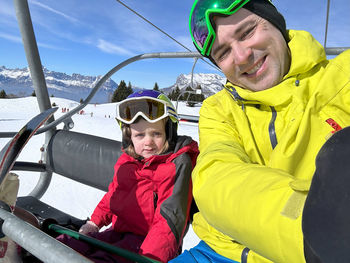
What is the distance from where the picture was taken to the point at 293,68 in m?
0.99

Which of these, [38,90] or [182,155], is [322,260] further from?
[38,90]

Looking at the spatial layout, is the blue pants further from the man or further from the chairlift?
the chairlift

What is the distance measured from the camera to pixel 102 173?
2.22 m

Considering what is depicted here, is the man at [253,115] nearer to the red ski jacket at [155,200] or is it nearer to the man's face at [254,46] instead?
the man's face at [254,46]

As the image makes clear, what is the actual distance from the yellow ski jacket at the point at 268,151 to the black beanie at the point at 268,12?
7cm

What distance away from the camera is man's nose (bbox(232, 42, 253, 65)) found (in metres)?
1.04

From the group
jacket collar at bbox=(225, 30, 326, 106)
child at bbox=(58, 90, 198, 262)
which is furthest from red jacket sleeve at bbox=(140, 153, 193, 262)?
jacket collar at bbox=(225, 30, 326, 106)

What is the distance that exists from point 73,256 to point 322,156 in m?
0.47

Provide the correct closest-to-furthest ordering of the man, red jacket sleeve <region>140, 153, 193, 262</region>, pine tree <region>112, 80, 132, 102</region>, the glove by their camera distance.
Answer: the man < red jacket sleeve <region>140, 153, 193, 262</region> < the glove < pine tree <region>112, 80, 132, 102</region>

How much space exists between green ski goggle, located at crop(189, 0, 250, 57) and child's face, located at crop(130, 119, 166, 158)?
784 millimetres

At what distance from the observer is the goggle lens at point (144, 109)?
1.84m

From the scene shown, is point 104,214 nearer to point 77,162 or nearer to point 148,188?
point 148,188

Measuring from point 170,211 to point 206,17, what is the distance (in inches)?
39.4

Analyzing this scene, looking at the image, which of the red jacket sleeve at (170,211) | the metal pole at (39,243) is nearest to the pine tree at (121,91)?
the red jacket sleeve at (170,211)
